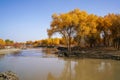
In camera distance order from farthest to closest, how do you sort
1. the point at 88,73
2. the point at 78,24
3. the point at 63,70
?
the point at 78,24, the point at 63,70, the point at 88,73

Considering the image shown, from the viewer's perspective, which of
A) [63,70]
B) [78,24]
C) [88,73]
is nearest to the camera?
[88,73]

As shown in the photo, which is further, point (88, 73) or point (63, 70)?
point (63, 70)

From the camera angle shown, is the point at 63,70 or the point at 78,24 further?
the point at 78,24

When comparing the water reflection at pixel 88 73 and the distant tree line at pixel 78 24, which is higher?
the distant tree line at pixel 78 24

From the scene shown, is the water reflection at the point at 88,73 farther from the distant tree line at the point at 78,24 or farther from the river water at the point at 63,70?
the distant tree line at the point at 78,24

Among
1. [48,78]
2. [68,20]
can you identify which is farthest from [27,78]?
[68,20]

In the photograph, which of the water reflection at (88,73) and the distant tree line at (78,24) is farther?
the distant tree line at (78,24)

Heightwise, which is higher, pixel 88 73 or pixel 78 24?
pixel 78 24

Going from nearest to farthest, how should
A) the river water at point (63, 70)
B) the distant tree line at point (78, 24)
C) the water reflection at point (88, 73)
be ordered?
the water reflection at point (88, 73), the river water at point (63, 70), the distant tree line at point (78, 24)

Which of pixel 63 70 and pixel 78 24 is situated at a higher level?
pixel 78 24

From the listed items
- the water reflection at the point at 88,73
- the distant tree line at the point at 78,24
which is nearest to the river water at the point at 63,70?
the water reflection at the point at 88,73

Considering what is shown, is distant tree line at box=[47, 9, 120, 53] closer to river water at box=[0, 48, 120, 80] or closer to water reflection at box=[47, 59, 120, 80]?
river water at box=[0, 48, 120, 80]

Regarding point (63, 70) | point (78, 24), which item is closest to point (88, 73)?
point (63, 70)

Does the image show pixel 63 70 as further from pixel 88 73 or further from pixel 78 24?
pixel 78 24
